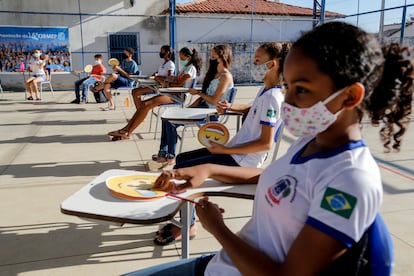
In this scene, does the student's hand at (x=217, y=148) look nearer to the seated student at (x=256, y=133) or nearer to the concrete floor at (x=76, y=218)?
the seated student at (x=256, y=133)

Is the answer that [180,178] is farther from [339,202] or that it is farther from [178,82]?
[178,82]

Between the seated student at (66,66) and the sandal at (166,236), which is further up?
the seated student at (66,66)

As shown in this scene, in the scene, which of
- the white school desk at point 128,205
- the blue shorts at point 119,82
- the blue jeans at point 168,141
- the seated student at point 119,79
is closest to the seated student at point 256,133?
the white school desk at point 128,205

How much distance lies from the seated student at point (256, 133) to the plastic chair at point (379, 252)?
1.31 m

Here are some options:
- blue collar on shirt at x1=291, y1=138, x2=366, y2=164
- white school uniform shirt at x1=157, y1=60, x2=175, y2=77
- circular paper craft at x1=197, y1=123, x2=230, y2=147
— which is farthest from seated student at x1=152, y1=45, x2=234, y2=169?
blue collar on shirt at x1=291, y1=138, x2=366, y2=164

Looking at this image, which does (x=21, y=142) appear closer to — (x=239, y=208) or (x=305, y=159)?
(x=239, y=208)

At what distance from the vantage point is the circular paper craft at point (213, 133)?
7.14 ft

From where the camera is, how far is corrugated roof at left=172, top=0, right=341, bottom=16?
56.7ft

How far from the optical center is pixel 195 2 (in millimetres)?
18875

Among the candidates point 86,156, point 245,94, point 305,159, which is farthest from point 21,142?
point 245,94

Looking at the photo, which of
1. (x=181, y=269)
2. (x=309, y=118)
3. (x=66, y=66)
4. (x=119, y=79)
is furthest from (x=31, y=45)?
(x=309, y=118)

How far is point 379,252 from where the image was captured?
0.85 meters

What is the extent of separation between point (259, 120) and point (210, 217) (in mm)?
1154

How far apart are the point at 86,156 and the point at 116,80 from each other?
11.8 feet
